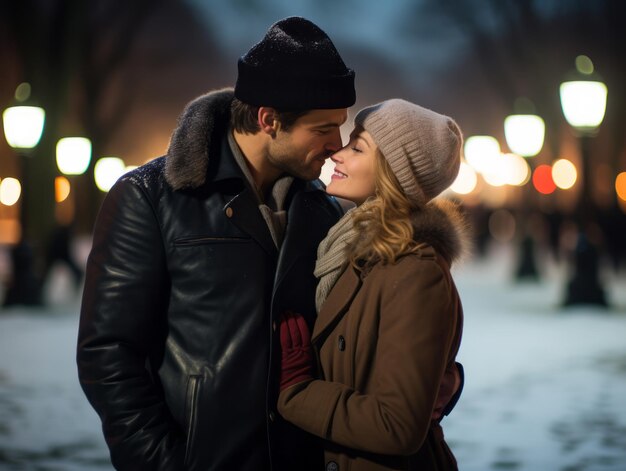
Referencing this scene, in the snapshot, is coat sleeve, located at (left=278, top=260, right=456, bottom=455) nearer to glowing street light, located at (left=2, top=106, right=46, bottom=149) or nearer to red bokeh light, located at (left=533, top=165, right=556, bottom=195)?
glowing street light, located at (left=2, top=106, right=46, bottom=149)

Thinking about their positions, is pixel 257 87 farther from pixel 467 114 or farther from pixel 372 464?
pixel 467 114

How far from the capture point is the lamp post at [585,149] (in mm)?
15453

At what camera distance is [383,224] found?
2.96 m

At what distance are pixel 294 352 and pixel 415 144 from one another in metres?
0.73

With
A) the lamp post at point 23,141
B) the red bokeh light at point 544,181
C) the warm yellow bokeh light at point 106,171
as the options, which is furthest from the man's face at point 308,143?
the red bokeh light at point 544,181

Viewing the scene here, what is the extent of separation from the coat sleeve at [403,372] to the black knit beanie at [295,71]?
0.69 metres

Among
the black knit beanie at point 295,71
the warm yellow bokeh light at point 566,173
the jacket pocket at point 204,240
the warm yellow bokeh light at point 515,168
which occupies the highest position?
the black knit beanie at point 295,71

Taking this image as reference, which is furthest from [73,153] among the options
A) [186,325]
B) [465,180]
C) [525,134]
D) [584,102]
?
[465,180]

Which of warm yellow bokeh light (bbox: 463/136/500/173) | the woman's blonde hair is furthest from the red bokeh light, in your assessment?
the woman's blonde hair

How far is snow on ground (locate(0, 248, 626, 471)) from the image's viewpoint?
681 centimetres

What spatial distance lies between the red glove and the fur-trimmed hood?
1.47 ft

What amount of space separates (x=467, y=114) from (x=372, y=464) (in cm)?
6363

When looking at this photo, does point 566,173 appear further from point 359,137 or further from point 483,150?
point 359,137

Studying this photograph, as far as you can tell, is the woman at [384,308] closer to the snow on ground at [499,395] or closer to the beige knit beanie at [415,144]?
the beige knit beanie at [415,144]
